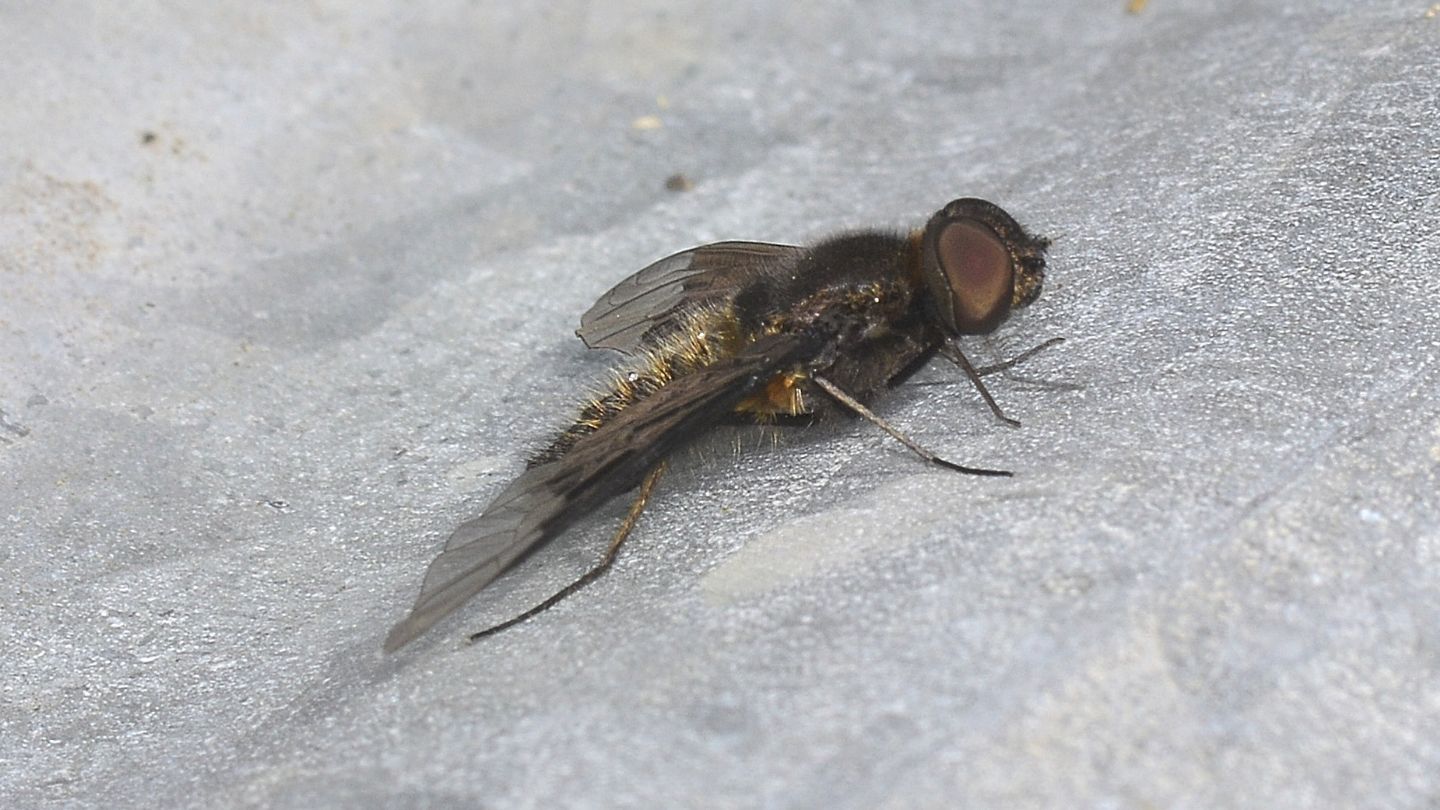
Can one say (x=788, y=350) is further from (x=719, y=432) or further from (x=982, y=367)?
(x=982, y=367)

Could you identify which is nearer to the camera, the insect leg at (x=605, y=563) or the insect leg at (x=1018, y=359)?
the insect leg at (x=605, y=563)

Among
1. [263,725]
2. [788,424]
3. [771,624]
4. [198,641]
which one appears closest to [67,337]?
[198,641]

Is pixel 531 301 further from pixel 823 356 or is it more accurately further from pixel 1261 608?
pixel 1261 608

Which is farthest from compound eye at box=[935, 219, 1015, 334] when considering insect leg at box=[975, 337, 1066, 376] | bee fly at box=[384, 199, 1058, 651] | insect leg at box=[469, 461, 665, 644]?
insect leg at box=[469, 461, 665, 644]

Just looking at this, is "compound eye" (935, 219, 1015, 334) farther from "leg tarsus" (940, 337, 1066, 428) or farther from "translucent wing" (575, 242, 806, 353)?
"translucent wing" (575, 242, 806, 353)

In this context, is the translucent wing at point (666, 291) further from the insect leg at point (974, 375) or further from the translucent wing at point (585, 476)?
the insect leg at point (974, 375)

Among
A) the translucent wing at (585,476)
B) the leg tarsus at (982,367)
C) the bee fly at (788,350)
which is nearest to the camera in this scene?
the translucent wing at (585,476)

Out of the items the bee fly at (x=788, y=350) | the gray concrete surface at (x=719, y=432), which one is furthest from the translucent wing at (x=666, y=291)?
the gray concrete surface at (x=719, y=432)
